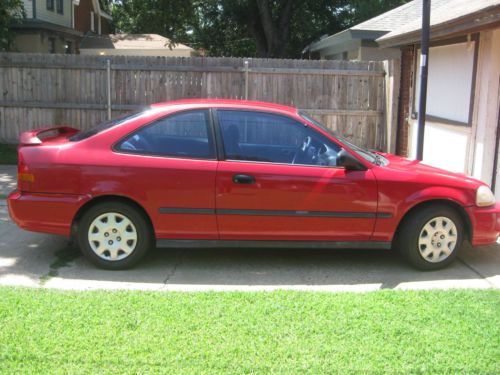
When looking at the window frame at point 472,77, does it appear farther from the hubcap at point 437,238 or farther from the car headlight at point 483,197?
the hubcap at point 437,238

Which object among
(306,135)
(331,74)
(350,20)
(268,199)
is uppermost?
(350,20)

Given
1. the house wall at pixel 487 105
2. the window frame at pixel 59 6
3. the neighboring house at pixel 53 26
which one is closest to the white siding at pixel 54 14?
the neighboring house at pixel 53 26

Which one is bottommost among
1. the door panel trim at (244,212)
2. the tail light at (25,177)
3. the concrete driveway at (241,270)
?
the concrete driveway at (241,270)

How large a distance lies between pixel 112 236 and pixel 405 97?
7917 millimetres

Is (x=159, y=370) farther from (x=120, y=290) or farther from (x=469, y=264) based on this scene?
(x=469, y=264)

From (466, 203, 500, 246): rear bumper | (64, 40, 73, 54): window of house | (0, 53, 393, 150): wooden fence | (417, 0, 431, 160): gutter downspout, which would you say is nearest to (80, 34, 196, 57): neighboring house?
(64, 40, 73, 54): window of house

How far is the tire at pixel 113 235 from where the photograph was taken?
17.8 feet

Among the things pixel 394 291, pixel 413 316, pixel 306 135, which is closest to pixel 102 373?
pixel 413 316

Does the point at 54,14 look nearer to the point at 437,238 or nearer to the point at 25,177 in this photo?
the point at 25,177

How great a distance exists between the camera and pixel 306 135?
222 inches

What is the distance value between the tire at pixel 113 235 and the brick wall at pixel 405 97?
7.52 m

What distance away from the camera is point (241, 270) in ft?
18.6

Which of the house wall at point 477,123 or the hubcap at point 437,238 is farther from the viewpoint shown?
the house wall at point 477,123

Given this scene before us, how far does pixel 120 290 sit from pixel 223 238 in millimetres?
1149
